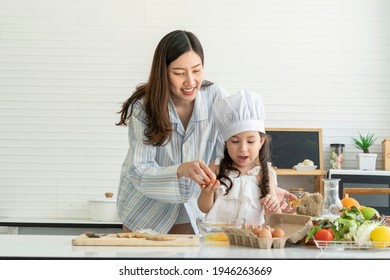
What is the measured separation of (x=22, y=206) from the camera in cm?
648

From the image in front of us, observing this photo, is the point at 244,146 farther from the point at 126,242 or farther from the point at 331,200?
the point at 126,242

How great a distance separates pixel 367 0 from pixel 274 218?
4.47 meters

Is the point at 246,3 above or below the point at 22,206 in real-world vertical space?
above

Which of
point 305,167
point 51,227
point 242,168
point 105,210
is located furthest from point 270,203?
point 305,167

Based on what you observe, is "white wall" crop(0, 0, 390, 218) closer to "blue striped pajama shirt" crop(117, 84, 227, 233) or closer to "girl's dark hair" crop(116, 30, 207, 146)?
"blue striped pajama shirt" crop(117, 84, 227, 233)

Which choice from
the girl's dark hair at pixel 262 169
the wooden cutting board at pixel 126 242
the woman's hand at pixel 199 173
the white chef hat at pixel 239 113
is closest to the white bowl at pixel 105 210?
the girl's dark hair at pixel 262 169

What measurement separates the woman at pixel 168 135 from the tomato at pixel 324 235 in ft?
1.88

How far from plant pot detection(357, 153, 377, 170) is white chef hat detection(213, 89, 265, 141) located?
3.61 meters

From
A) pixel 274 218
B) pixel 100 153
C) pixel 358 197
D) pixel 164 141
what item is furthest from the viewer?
pixel 100 153

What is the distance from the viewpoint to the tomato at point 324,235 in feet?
7.40

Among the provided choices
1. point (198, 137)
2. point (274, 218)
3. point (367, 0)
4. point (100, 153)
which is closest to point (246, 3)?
point (367, 0)
